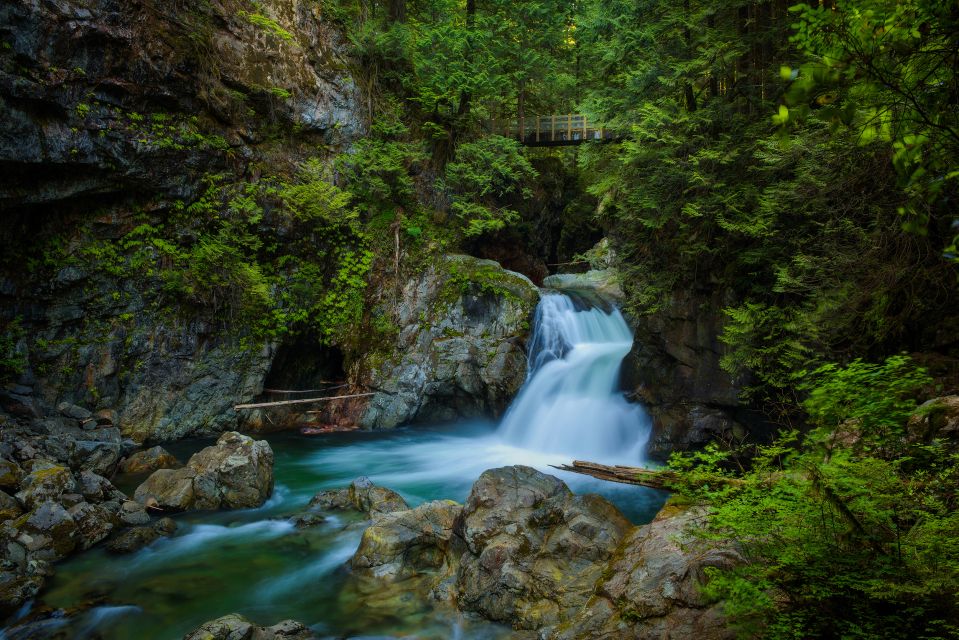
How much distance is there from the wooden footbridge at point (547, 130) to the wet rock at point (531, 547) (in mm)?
12944

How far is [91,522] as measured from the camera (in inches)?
253

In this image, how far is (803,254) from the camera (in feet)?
21.0

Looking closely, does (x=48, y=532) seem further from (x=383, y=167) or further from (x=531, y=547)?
(x=383, y=167)

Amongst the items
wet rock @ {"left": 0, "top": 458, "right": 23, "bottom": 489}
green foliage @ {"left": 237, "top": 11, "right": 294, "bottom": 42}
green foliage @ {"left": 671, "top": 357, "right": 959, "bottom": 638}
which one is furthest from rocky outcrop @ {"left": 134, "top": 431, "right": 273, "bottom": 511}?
green foliage @ {"left": 237, "top": 11, "right": 294, "bottom": 42}

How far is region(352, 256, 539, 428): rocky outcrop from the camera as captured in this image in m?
12.1

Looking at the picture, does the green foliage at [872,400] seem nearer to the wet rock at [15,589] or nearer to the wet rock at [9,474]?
the wet rock at [15,589]

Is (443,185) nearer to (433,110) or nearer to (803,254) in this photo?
(433,110)

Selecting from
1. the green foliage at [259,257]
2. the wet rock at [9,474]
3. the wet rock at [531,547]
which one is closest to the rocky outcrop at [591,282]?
the green foliage at [259,257]

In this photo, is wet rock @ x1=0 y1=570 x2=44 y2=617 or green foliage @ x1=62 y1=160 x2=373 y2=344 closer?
wet rock @ x1=0 y1=570 x2=44 y2=617

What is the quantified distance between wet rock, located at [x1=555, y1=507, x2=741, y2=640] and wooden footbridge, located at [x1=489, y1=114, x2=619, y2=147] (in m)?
14.1

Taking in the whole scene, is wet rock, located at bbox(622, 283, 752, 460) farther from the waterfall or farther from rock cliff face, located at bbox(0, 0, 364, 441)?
rock cliff face, located at bbox(0, 0, 364, 441)

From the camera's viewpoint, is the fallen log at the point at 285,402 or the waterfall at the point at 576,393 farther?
the fallen log at the point at 285,402

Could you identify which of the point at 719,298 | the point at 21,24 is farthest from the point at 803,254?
the point at 21,24

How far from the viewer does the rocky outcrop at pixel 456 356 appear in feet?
39.8
